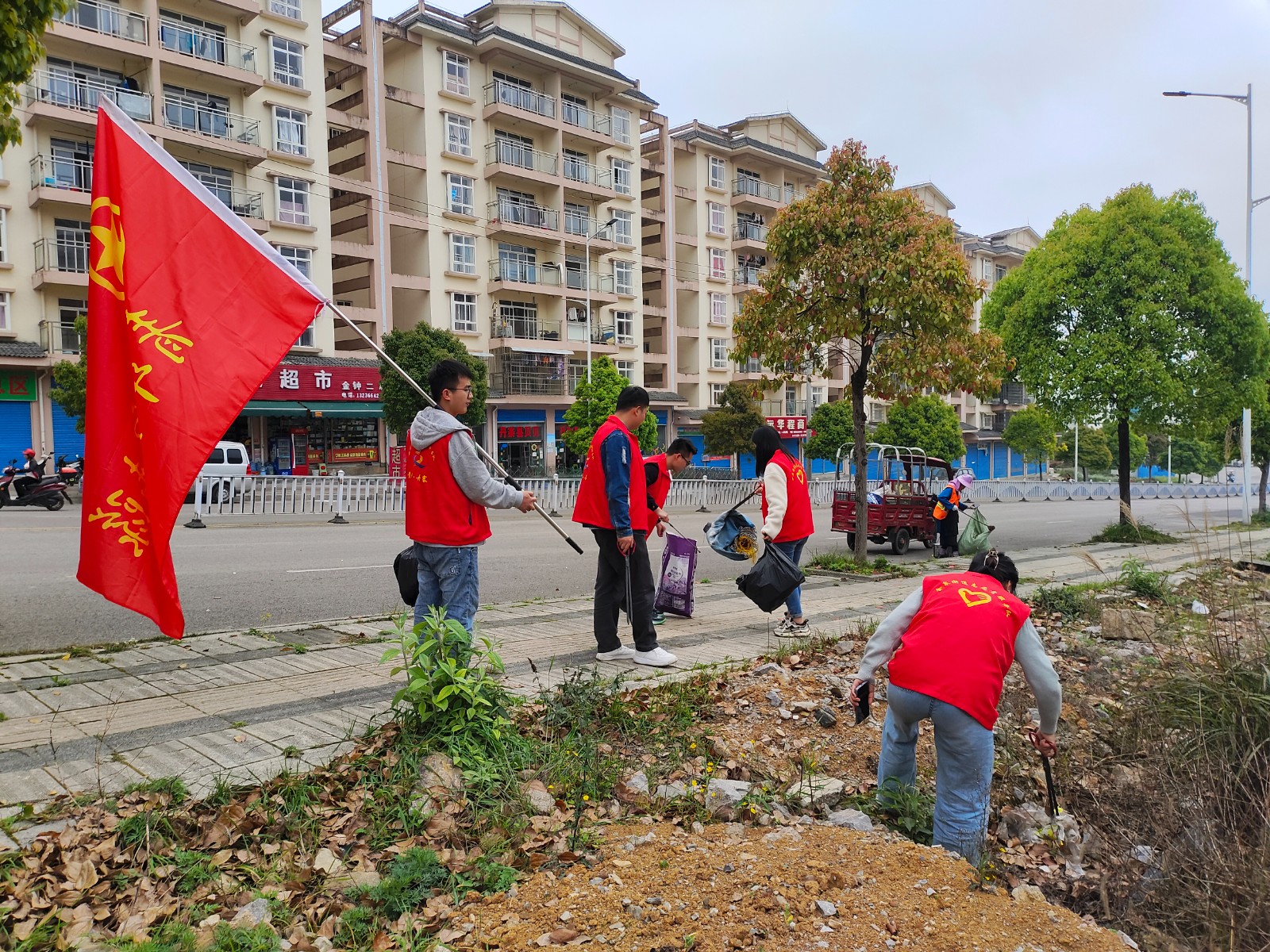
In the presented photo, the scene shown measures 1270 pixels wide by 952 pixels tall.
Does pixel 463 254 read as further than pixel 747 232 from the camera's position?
No

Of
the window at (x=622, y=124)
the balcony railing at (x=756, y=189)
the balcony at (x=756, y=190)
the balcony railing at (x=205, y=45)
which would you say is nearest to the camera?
the balcony railing at (x=205, y=45)

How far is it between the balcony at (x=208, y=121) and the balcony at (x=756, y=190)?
2665 centimetres

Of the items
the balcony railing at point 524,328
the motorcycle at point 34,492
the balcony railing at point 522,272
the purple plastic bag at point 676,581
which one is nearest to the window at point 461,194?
the balcony railing at point 522,272

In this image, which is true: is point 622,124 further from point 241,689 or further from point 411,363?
point 241,689

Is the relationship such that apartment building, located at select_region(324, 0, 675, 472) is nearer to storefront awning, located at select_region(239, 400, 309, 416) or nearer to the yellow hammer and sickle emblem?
Answer: storefront awning, located at select_region(239, 400, 309, 416)

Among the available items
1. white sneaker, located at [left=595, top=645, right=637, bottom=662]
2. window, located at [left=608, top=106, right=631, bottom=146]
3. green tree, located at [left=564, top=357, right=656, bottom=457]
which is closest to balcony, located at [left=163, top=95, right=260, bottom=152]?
green tree, located at [left=564, top=357, right=656, bottom=457]

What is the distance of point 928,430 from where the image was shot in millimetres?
48906

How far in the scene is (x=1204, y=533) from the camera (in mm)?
5754

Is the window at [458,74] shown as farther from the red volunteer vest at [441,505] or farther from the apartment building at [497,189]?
the red volunteer vest at [441,505]

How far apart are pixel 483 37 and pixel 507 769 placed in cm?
3854

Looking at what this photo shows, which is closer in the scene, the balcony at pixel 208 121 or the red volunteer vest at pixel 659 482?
the red volunteer vest at pixel 659 482

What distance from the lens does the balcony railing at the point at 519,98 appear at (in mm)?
38156

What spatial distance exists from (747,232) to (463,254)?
19242mm

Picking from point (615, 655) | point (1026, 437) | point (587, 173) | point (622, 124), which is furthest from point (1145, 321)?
point (1026, 437)
